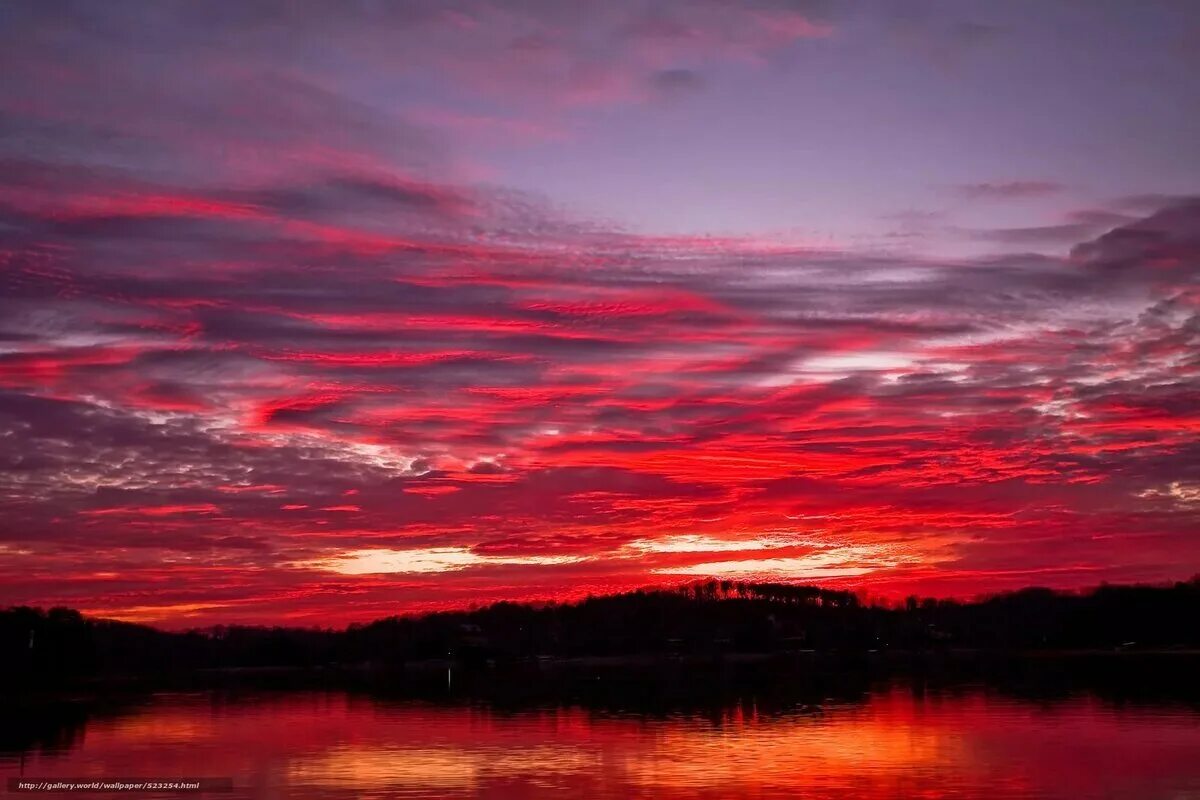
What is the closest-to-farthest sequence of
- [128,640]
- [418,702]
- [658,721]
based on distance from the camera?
[658,721] < [418,702] < [128,640]

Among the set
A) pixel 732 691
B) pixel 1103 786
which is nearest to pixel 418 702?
pixel 732 691

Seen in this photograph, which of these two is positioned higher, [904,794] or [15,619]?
[15,619]

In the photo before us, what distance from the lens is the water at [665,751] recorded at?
127ft

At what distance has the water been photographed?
3881 cm

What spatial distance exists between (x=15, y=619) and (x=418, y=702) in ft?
214

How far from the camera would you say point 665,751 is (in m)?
49.8

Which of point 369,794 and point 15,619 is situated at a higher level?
point 15,619

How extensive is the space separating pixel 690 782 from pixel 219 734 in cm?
3276

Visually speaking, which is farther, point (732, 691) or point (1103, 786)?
point (732, 691)

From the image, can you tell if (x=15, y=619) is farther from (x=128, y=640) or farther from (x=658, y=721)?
(x=658, y=721)

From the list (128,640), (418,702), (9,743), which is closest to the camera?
(9,743)

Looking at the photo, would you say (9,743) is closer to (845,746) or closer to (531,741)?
(531,741)

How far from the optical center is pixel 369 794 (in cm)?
3816

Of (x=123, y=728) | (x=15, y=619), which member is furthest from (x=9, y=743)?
(x=15, y=619)
